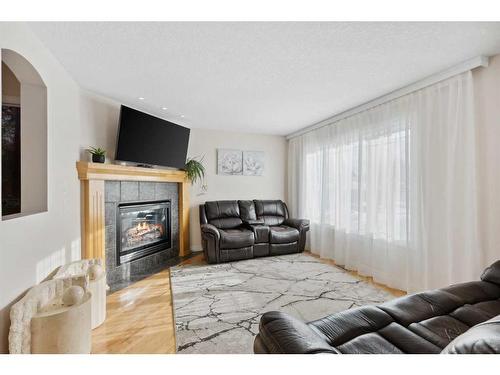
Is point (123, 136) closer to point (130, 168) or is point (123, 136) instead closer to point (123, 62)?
point (130, 168)

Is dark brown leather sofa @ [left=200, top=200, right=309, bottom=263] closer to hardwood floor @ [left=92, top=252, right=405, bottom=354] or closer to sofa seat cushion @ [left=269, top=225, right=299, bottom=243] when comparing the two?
sofa seat cushion @ [left=269, top=225, right=299, bottom=243]

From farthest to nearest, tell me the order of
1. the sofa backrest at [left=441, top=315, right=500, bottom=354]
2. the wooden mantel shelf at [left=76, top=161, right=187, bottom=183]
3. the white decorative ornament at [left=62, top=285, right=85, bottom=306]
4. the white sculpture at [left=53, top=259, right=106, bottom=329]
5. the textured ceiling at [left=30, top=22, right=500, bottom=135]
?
the wooden mantel shelf at [left=76, top=161, right=187, bottom=183]
the white sculpture at [left=53, top=259, right=106, bottom=329]
the textured ceiling at [left=30, top=22, right=500, bottom=135]
the white decorative ornament at [left=62, top=285, right=85, bottom=306]
the sofa backrest at [left=441, top=315, right=500, bottom=354]

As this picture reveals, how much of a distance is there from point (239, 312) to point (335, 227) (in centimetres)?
244

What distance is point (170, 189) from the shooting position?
4.55 metres

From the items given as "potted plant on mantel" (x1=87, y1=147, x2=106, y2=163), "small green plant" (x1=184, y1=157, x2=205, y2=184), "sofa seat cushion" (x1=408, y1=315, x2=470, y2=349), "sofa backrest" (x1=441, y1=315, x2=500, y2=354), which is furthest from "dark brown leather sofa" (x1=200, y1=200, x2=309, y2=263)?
"sofa backrest" (x1=441, y1=315, x2=500, y2=354)

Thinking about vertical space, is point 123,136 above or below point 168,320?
above

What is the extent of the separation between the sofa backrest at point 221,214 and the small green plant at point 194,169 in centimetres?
56

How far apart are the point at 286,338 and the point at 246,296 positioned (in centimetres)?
189

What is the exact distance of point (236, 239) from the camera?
429 cm

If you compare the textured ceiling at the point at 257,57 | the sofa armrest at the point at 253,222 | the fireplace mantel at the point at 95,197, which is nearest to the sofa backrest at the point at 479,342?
the textured ceiling at the point at 257,57

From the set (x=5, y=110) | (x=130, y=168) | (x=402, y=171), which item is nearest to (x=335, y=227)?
(x=402, y=171)

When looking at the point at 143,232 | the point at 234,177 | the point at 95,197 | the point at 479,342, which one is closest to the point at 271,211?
the point at 234,177

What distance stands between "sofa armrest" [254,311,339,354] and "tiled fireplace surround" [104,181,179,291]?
2.68m

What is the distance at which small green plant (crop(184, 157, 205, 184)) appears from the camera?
4.77m
